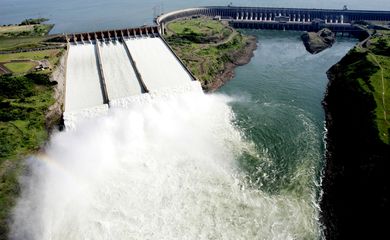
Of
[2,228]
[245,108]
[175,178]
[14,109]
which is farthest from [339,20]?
[2,228]

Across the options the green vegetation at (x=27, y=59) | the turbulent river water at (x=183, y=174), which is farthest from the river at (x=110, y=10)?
the turbulent river water at (x=183, y=174)

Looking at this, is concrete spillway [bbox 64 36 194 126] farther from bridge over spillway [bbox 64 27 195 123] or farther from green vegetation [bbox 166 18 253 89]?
green vegetation [bbox 166 18 253 89]

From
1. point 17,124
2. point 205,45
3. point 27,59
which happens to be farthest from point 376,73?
point 27,59

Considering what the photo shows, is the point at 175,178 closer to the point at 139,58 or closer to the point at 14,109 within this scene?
the point at 14,109

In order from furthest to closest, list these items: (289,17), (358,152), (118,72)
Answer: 1. (289,17)
2. (118,72)
3. (358,152)

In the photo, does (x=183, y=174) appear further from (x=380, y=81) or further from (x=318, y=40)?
(x=318, y=40)

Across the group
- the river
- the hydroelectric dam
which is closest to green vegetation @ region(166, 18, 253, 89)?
the hydroelectric dam
